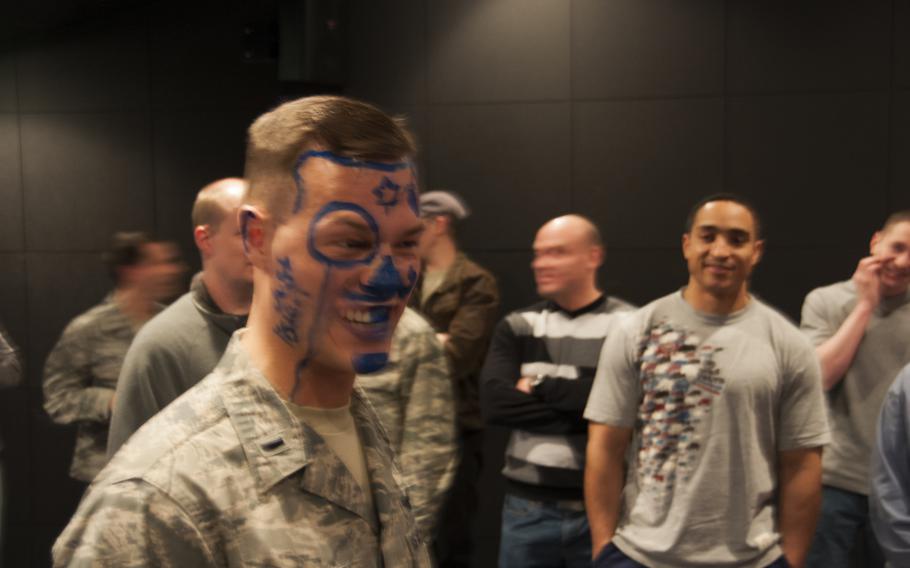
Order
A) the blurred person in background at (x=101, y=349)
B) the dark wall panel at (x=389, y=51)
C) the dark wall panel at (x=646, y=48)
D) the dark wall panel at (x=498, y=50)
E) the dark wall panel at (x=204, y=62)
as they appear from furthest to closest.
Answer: the dark wall panel at (x=204, y=62), the dark wall panel at (x=389, y=51), the dark wall panel at (x=498, y=50), the dark wall panel at (x=646, y=48), the blurred person in background at (x=101, y=349)

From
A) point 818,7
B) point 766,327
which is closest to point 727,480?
point 766,327

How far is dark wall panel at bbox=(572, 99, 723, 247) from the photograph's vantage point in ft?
15.4

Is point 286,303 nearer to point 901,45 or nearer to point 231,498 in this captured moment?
point 231,498

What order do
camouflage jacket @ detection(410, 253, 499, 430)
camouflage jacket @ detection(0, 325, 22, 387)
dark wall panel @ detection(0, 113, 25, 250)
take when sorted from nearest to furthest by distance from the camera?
camouflage jacket @ detection(0, 325, 22, 387) → camouflage jacket @ detection(410, 253, 499, 430) → dark wall panel @ detection(0, 113, 25, 250)

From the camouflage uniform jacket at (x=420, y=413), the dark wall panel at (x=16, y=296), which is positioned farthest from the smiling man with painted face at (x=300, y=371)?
the dark wall panel at (x=16, y=296)

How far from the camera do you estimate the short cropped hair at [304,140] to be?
3.38 feet

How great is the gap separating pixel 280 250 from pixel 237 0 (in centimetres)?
435

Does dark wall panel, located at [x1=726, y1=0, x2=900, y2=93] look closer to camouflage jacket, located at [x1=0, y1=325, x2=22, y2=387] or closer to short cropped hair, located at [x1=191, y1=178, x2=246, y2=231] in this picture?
short cropped hair, located at [x1=191, y1=178, x2=246, y2=231]

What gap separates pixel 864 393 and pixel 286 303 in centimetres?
268

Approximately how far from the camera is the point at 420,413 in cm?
258

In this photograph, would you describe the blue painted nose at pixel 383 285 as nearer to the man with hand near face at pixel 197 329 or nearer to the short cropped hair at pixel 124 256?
the man with hand near face at pixel 197 329

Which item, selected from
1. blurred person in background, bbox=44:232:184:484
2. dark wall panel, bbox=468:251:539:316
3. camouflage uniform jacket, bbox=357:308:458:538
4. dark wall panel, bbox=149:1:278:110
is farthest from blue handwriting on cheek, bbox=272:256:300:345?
dark wall panel, bbox=149:1:278:110

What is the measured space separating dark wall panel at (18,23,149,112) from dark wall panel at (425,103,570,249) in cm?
168

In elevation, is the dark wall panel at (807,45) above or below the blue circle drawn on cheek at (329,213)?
above
